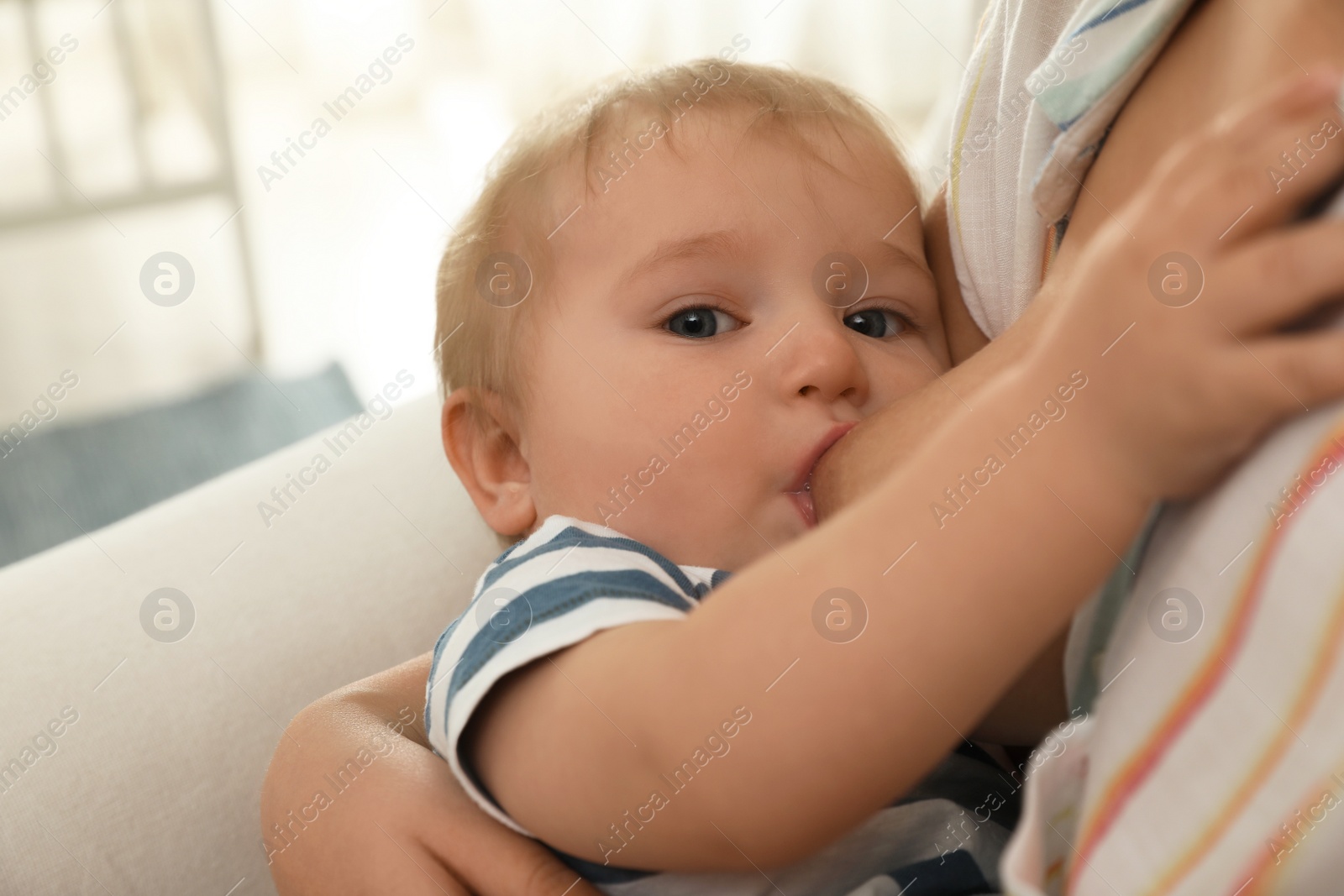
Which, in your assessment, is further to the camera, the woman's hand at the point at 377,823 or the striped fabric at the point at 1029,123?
the woman's hand at the point at 377,823

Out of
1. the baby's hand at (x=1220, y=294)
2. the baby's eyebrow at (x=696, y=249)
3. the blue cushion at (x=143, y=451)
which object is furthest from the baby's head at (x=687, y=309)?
the blue cushion at (x=143, y=451)

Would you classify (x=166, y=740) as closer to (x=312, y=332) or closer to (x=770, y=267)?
(x=770, y=267)

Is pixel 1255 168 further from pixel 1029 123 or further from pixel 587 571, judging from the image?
pixel 587 571

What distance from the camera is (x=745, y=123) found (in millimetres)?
868

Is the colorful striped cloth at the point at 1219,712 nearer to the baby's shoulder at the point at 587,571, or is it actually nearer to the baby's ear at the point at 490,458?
the baby's shoulder at the point at 587,571

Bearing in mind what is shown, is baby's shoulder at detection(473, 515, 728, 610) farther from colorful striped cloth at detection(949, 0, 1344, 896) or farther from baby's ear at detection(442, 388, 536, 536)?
colorful striped cloth at detection(949, 0, 1344, 896)

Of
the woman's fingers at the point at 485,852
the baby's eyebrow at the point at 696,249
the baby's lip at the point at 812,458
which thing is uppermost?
the baby's eyebrow at the point at 696,249

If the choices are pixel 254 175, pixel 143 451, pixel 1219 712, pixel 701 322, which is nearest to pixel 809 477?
Answer: pixel 701 322

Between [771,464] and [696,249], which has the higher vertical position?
[696,249]

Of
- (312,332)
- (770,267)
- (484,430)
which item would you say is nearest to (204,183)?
(312,332)

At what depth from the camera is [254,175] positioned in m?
2.87

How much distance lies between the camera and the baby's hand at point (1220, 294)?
38 cm

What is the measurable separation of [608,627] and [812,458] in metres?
0.23

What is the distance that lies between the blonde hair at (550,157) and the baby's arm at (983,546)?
1.38ft
